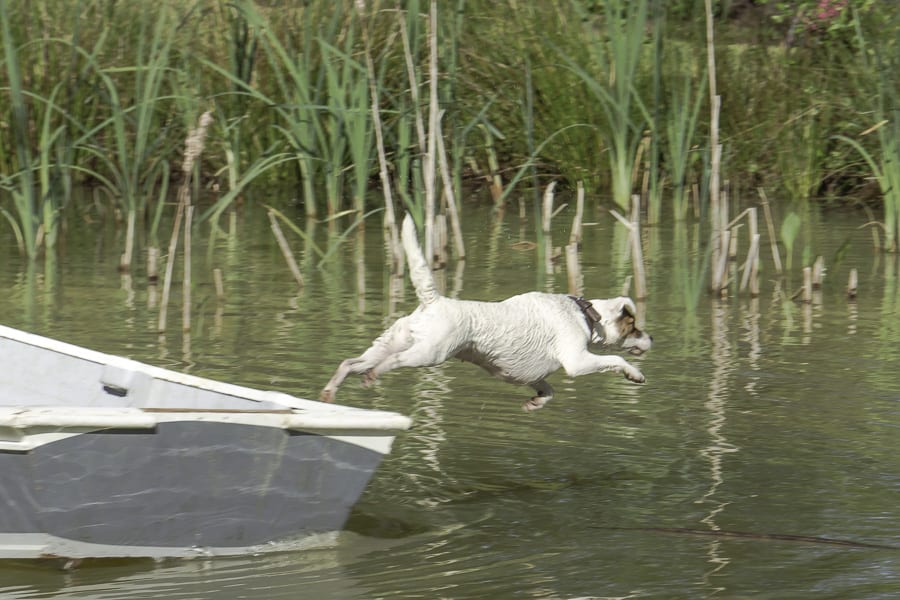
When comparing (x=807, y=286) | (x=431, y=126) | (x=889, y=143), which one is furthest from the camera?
(x=889, y=143)

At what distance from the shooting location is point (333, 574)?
4.58 meters

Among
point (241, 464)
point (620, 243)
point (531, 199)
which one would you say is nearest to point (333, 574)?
point (241, 464)

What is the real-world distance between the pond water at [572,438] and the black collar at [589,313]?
1.73 feet

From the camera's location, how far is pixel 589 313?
581cm

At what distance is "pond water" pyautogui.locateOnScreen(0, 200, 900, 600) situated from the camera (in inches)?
181

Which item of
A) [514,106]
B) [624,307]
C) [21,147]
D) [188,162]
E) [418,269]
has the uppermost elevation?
[514,106]

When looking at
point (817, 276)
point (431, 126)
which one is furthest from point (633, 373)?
point (817, 276)

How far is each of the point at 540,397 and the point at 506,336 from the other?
1.55 feet

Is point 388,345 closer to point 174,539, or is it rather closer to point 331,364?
point 174,539

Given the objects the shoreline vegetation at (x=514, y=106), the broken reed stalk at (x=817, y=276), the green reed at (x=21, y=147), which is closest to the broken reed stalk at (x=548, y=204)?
the shoreline vegetation at (x=514, y=106)

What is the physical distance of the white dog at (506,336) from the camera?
527cm

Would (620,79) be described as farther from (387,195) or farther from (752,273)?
(387,195)

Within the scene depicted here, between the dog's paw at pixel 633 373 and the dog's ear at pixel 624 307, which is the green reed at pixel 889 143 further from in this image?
the dog's paw at pixel 633 373

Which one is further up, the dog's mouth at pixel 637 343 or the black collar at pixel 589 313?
the black collar at pixel 589 313
